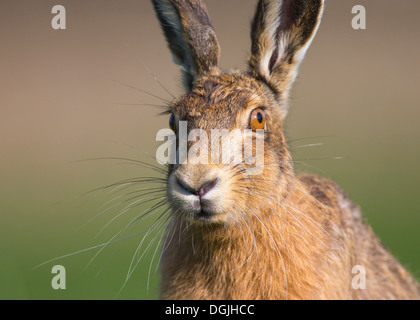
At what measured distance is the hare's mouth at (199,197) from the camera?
15.7 feet

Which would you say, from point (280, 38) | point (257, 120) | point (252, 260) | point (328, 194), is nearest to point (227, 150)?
point (257, 120)

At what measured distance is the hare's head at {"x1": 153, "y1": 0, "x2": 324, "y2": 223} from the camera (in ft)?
16.1

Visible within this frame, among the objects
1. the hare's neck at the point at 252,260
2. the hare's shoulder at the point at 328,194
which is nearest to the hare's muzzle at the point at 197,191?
the hare's neck at the point at 252,260

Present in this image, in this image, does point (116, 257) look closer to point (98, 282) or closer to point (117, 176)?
point (98, 282)

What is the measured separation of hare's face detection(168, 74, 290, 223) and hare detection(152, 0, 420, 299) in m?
0.01

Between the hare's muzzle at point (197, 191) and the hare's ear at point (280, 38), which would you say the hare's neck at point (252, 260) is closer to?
the hare's muzzle at point (197, 191)

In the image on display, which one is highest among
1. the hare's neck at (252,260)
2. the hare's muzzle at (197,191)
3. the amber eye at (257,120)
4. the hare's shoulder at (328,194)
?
the amber eye at (257,120)

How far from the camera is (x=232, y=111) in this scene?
5355mm

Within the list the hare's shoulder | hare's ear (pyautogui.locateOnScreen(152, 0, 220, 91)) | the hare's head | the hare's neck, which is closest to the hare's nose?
the hare's head

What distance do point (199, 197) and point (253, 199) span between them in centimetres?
66

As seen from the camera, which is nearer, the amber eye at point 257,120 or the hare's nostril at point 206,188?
the hare's nostril at point 206,188

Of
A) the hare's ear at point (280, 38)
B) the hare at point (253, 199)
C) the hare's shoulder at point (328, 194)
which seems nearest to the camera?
the hare at point (253, 199)

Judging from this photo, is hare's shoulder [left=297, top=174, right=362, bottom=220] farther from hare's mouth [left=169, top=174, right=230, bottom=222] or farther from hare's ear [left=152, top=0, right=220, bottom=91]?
hare's mouth [left=169, top=174, right=230, bottom=222]
